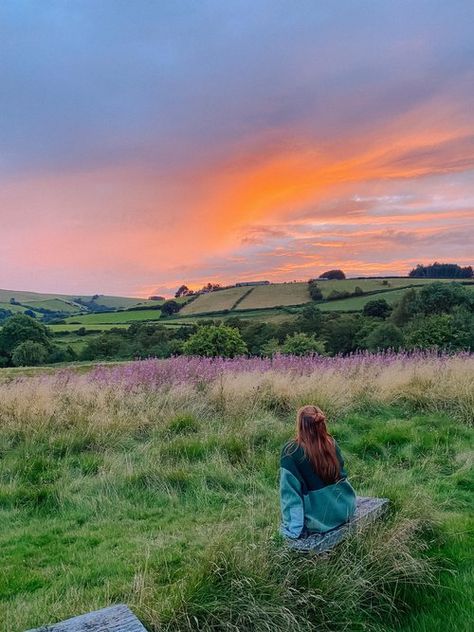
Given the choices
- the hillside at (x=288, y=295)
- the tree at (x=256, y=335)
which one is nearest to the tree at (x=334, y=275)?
the hillside at (x=288, y=295)

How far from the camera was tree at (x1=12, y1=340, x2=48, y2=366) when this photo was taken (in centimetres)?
4288

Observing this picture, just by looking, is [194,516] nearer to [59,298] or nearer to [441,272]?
[441,272]

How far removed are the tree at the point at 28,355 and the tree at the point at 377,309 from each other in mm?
29052

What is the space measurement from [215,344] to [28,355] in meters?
27.4

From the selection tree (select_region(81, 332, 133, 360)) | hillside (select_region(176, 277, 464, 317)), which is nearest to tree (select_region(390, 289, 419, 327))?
hillside (select_region(176, 277, 464, 317))

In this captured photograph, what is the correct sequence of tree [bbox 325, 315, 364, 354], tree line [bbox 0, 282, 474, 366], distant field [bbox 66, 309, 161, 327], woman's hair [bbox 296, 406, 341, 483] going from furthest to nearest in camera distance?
1. distant field [bbox 66, 309, 161, 327]
2. tree [bbox 325, 315, 364, 354]
3. tree line [bbox 0, 282, 474, 366]
4. woman's hair [bbox 296, 406, 341, 483]

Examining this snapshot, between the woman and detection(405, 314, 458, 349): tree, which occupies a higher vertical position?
the woman

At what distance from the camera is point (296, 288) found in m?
69.7

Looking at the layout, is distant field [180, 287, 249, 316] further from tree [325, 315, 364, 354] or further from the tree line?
tree [325, 315, 364, 354]

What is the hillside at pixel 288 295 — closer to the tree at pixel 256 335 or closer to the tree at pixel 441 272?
the tree at pixel 441 272

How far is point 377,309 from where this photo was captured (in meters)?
47.2

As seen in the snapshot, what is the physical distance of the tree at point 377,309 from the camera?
4655cm

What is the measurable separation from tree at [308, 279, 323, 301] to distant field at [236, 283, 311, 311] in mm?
548

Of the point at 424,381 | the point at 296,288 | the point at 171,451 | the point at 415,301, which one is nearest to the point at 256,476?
the point at 171,451
